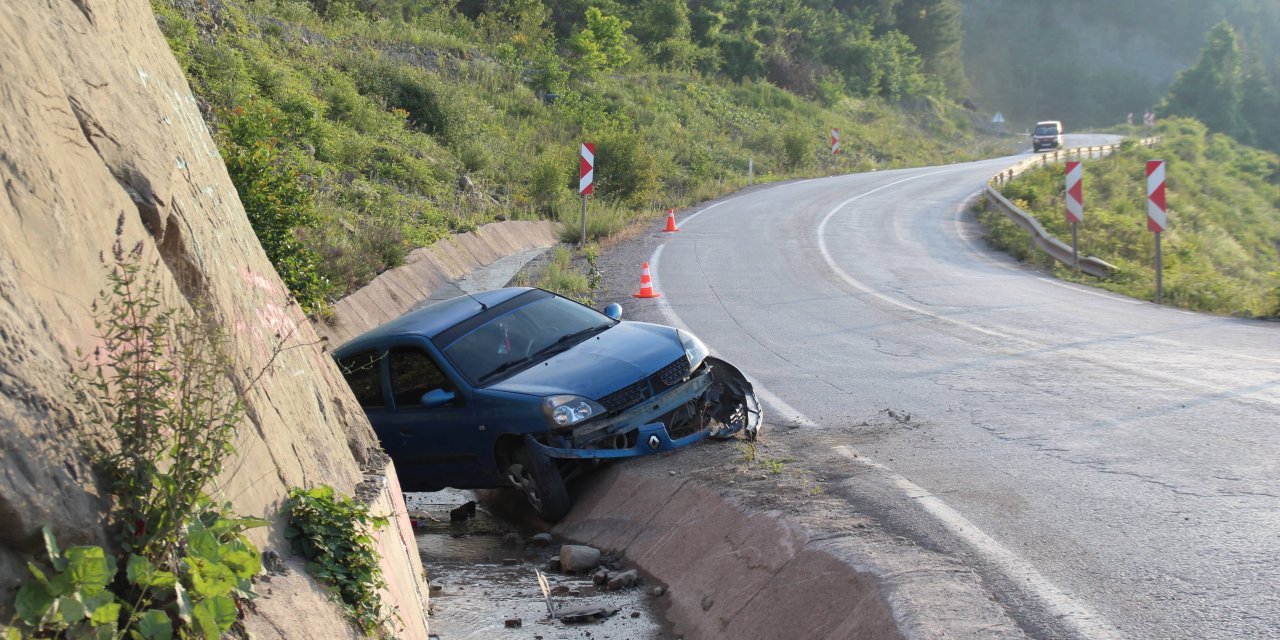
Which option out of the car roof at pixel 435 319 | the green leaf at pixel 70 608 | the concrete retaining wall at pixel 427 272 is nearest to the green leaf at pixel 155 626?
the green leaf at pixel 70 608

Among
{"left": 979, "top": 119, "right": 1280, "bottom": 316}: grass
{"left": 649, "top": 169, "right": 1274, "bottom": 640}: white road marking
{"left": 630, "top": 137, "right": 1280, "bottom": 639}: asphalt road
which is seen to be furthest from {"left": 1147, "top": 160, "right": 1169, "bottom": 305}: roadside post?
{"left": 649, "top": 169, "right": 1274, "bottom": 640}: white road marking

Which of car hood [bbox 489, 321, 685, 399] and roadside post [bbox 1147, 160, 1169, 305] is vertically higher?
roadside post [bbox 1147, 160, 1169, 305]

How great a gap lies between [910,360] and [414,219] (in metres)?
10.5

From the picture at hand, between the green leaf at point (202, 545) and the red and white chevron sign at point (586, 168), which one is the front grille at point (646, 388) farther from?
the red and white chevron sign at point (586, 168)

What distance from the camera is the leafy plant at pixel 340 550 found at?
4.79m

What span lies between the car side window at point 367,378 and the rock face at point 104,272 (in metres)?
1.64

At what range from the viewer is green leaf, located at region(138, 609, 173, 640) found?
133 inches

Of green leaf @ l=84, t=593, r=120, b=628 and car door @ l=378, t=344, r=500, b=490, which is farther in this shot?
car door @ l=378, t=344, r=500, b=490

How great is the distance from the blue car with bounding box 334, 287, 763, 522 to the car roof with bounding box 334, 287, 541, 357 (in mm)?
17

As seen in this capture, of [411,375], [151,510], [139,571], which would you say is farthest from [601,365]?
[139,571]

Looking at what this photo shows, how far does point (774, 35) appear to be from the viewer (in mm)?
65062

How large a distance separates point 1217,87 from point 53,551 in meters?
87.4

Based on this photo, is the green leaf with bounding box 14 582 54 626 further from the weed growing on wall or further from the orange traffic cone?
the orange traffic cone

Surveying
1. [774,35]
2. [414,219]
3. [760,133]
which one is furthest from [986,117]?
[414,219]
